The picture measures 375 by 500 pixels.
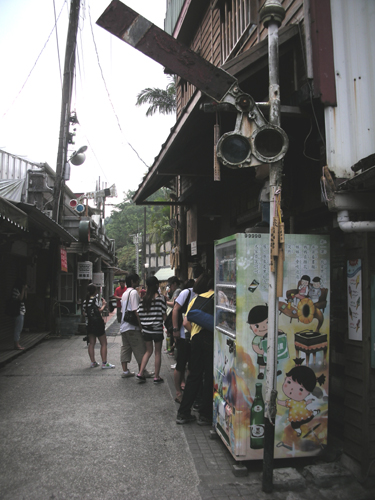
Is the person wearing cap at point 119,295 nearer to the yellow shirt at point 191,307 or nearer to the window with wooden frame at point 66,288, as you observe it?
the window with wooden frame at point 66,288

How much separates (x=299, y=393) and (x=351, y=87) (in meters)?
3.22

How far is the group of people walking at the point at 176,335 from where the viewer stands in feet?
16.9

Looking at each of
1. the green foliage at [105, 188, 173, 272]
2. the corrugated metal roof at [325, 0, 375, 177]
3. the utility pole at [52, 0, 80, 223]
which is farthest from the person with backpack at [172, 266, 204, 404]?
the green foliage at [105, 188, 173, 272]

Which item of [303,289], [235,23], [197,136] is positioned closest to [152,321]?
[197,136]

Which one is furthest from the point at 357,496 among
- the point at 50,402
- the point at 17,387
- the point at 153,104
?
the point at 153,104

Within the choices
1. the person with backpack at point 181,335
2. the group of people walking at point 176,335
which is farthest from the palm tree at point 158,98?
the person with backpack at point 181,335

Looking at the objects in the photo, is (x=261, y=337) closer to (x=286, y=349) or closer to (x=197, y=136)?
(x=286, y=349)

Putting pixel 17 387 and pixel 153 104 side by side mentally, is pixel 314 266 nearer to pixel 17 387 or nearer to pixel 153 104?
pixel 17 387

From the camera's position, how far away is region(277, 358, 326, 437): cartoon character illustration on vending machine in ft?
13.0

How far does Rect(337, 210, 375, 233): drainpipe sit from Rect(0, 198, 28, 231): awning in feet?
17.1

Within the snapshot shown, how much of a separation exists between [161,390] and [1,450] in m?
2.93

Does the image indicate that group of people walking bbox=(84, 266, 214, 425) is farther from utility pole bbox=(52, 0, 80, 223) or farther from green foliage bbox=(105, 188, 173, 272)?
green foliage bbox=(105, 188, 173, 272)

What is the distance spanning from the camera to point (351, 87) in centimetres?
425

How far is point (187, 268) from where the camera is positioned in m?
13.7
